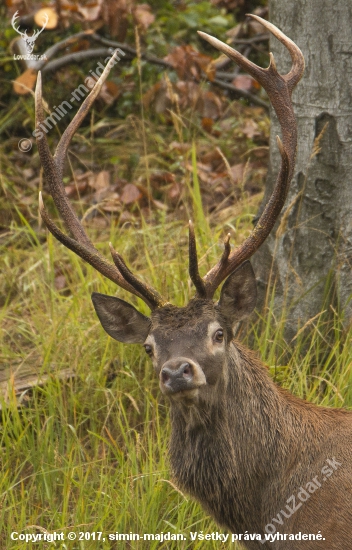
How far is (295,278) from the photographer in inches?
191

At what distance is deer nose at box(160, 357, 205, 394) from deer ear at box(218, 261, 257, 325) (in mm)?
470

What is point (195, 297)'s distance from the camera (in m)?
3.64

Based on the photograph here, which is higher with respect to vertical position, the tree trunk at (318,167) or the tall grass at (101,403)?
the tree trunk at (318,167)

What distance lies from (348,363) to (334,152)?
44.3 inches

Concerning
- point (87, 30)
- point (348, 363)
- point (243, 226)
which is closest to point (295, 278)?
point (348, 363)

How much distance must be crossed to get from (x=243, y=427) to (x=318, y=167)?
1662 millimetres

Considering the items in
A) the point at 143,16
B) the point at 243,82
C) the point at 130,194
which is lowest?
the point at 130,194

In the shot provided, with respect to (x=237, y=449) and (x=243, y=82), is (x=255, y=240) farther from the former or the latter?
(x=243, y=82)

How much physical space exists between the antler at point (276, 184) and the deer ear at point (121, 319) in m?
0.38

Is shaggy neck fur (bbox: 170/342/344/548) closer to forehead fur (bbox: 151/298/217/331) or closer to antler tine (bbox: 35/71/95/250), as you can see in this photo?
forehead fur (bbox: 151/298/217/331)

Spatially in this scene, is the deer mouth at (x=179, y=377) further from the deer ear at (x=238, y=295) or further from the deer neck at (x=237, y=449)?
the deer ear at (x=238, y=295)

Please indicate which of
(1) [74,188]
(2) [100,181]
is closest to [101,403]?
(1) [74,188]

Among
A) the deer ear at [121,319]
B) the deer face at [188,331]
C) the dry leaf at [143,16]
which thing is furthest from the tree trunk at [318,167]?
the dry leaf at [143,16]

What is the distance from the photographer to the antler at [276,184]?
360 centimetres
